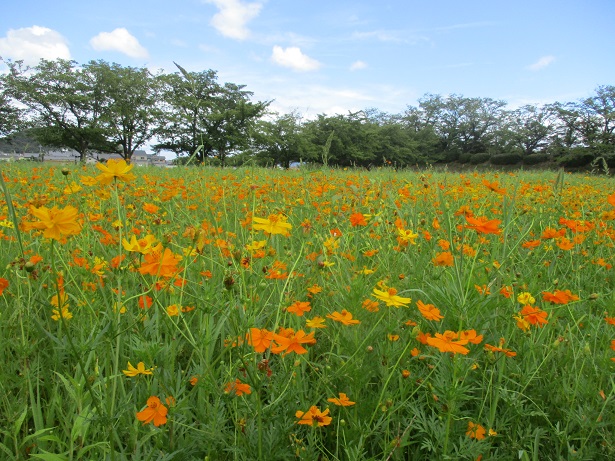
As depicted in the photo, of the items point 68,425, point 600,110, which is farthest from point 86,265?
point 600,110

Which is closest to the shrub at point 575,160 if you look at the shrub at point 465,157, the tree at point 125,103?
the shrub at point 465,157

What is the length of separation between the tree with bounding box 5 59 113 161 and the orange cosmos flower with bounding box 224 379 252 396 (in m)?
28.9

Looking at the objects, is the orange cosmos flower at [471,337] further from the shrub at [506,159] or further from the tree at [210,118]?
the shrub at [506,159]

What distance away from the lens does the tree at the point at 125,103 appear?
2684 centimetres

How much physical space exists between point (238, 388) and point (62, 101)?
102 feet

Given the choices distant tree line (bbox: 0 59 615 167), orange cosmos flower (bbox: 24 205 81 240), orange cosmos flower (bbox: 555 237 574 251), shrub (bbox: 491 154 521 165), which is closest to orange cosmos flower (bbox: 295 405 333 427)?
orange cosmos flower (bbox: 24 205 81 240)

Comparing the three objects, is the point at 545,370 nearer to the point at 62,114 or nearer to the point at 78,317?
the point at 78,317

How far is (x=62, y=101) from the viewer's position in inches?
1039

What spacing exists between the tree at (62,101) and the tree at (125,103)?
389 millimetres

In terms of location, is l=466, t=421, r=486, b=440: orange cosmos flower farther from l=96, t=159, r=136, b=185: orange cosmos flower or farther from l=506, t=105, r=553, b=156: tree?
l=506, t=105, r=553, b=156: tree

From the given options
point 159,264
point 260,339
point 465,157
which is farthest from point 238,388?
point 465,157

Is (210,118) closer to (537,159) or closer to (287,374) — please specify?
(537,159)

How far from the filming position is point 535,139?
33562 millimetres

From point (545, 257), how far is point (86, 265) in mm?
2005
